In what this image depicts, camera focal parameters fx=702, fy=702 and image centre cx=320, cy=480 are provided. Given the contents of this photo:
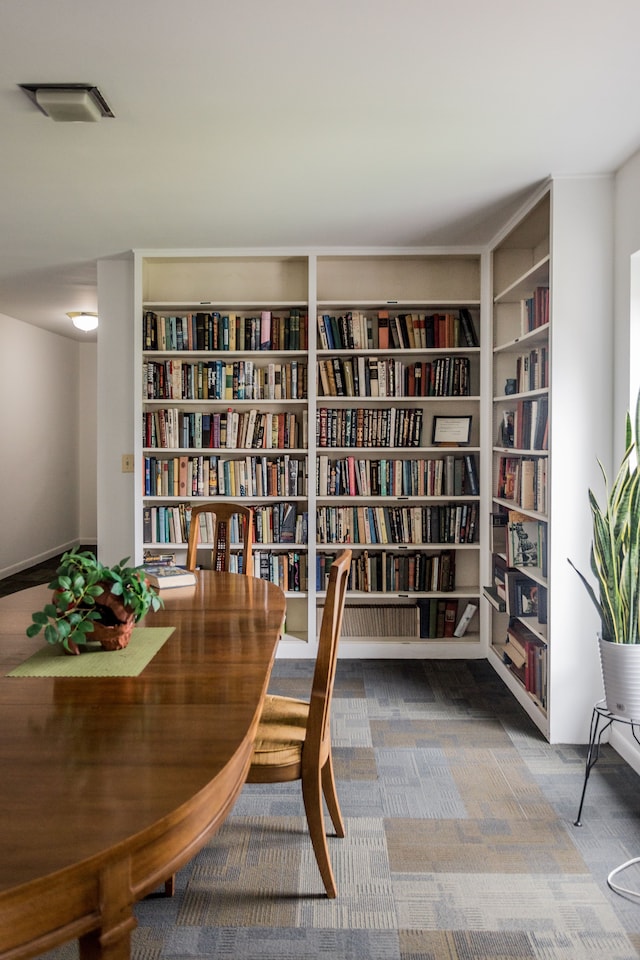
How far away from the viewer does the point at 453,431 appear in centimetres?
443

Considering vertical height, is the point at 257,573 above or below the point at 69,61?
below

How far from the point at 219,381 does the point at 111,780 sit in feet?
11.5

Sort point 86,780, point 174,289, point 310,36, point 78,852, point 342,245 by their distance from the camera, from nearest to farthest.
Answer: point 78,852, point 86,780, point 310,36, point 342,245, point 174,289

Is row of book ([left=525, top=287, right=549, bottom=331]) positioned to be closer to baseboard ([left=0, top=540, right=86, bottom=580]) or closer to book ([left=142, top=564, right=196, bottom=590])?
book ([left=142, top=564, right=196, bottom=590])

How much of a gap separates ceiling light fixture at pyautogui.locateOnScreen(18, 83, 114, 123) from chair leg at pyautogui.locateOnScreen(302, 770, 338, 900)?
2.26m

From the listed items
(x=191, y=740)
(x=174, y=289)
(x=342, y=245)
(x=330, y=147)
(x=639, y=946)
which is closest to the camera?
(x=191, y=740)

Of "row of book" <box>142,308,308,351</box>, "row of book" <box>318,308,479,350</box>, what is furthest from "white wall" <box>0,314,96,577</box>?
"row of book" <box>318,308,479,350</box>

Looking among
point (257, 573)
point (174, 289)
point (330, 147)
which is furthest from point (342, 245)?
point (257, 573)

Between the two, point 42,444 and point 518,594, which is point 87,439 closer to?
point 42,444

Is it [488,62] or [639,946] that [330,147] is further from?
[639,946]

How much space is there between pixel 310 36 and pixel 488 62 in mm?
569

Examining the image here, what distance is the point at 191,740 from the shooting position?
1.29 meters

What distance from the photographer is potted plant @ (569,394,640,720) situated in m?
2.46

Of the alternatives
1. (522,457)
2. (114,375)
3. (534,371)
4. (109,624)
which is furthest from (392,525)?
(109,624)
